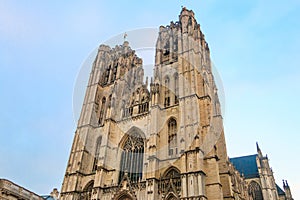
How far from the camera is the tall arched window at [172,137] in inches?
914

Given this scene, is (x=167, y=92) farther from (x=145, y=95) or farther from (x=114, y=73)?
(x=114, y=73)

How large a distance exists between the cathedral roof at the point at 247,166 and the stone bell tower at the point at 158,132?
20.1 metres

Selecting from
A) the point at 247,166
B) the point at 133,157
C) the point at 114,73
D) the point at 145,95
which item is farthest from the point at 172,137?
the point at 247,166

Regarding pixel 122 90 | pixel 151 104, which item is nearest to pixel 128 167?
pixel 151 104

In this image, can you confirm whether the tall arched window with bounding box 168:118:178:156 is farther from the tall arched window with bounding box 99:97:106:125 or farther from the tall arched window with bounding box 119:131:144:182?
the tall arched window with bounding box 99:97:106:125

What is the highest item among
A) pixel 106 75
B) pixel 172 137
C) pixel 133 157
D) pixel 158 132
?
pixel 106 75

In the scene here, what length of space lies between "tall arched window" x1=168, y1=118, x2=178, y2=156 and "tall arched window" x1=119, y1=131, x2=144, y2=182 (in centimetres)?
301

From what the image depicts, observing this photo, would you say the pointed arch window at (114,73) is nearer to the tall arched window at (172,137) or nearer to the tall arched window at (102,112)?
the tall arched window at (102,112)

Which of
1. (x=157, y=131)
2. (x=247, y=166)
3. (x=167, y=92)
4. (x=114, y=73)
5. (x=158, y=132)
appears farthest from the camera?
(x=247, y=166)

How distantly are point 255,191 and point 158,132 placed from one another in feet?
90.9

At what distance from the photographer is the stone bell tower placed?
68.7 ft

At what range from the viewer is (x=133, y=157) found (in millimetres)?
24828

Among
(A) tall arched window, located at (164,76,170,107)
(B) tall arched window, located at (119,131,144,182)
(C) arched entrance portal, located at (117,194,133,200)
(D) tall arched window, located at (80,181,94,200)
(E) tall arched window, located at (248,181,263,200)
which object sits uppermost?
(A) tall arched window, located at (164,76,170,107)

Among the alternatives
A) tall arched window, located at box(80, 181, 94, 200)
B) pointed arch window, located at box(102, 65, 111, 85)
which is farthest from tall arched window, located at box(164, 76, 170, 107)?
tall arched window, located at box(80, 181, 94, 200)
